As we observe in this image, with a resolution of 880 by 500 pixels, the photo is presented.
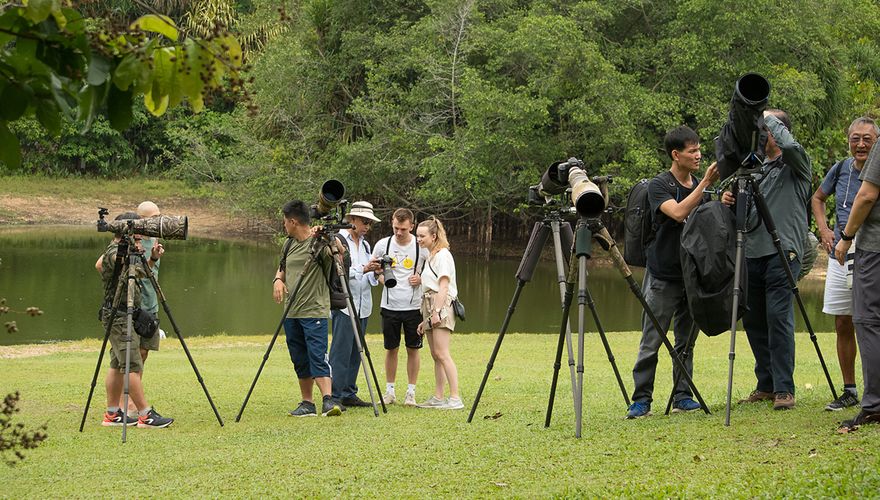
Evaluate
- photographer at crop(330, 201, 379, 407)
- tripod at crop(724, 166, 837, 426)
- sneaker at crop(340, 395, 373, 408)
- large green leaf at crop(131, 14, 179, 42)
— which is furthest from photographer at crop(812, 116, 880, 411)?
large green leaf at crop(131, 14, 179, 42)

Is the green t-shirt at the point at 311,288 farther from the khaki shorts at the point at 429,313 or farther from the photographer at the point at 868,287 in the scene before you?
the photographer at the point at 868,287

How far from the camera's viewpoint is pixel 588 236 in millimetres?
6492

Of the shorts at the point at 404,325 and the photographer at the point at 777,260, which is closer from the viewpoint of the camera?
the photographer at the point at 777,260

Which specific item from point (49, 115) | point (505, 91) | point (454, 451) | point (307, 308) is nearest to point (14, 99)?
point (49, 115)

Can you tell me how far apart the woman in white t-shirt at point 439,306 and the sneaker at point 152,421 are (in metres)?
2.21

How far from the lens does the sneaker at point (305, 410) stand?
868 centimetres

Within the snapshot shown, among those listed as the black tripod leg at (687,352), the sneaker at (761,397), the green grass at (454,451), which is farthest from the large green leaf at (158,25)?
the sneaker at (761,397)

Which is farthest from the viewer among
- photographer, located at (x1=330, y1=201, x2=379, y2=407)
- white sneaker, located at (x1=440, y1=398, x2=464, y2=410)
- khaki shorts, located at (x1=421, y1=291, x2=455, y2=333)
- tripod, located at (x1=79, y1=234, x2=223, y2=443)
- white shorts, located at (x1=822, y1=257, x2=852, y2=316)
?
photographer, located at (x1=330, y1=201, x2=379, y2=407)

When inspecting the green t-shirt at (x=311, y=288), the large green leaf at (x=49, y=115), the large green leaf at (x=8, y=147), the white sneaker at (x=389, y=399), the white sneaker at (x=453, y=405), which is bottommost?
the white sneaker at (x=389, y=399)

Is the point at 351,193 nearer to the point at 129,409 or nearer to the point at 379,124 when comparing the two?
the point at 379,124

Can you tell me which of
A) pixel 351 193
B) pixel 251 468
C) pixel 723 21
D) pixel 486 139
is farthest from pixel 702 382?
pixel 351 193

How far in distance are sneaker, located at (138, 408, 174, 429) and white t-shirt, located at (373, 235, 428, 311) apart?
7.14 feet

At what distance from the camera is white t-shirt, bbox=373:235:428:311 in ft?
30.9

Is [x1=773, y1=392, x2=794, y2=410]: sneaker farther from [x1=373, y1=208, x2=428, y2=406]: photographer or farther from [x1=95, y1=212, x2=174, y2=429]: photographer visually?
[x1=95, y1=212, x2=174, y2=429]: photographer
